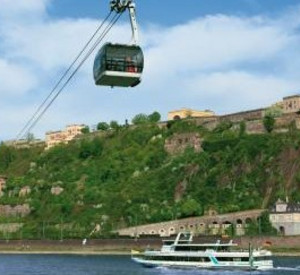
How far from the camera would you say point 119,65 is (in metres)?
19.3

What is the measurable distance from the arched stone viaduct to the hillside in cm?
147

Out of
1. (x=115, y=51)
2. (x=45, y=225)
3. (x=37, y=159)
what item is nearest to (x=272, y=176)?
(x=45, y=225)

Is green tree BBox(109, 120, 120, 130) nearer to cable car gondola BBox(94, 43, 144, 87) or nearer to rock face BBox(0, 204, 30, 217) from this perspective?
rock face BBox(0, 204, 30, 217)

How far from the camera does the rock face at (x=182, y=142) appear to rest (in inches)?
4911

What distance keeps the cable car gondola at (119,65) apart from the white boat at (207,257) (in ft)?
163

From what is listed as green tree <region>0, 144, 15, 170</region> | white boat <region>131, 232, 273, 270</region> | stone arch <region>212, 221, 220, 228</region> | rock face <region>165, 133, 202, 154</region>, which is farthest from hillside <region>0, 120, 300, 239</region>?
white boat <region>131, 232, 273, 270</region>

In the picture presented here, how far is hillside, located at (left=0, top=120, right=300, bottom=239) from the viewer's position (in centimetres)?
10481

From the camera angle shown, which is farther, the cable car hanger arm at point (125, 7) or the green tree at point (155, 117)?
the green tree at point (155, 117)

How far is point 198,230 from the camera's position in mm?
100250

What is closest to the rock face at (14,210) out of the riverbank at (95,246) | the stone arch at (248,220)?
the riverbank at (95,246)

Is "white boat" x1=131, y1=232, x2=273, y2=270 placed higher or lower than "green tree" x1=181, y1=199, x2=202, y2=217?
lower

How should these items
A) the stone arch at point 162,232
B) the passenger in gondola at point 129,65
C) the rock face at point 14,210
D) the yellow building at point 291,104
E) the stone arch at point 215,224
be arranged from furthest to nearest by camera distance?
the yellow building at point 291,104, the rock face at point 14,210, the stone arch at point 162,232, the stone arch at point 215,224, the passenger in gondola at point 129,65

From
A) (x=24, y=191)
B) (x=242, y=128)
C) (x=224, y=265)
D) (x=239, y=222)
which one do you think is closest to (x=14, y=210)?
(x=24, y=191)

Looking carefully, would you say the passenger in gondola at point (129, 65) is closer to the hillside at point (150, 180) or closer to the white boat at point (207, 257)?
the white boat at point (207, 257)
